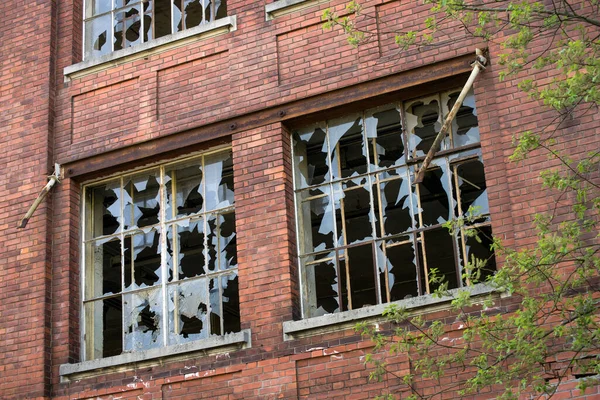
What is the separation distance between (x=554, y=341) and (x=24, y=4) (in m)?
8.55

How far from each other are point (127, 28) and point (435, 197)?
16.5 ft

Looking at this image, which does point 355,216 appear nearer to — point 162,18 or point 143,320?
point 143,320

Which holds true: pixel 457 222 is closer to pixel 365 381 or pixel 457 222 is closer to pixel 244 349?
pixel 365 381

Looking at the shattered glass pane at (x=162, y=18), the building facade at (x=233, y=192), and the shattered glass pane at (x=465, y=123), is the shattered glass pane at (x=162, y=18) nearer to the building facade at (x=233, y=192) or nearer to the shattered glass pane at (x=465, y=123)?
the building facade at (x=233, y=192)

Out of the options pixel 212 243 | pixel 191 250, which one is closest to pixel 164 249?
pixel 191 250

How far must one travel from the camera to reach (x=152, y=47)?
13.8 metres

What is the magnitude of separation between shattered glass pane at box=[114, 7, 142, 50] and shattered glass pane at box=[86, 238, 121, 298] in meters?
2.67

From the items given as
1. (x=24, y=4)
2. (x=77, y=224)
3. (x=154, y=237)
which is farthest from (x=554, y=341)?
(x=24, y=4)

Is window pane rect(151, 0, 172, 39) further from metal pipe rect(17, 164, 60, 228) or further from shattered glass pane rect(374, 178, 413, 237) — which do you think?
shattered glass pane rect(374, 178, 413, 237)

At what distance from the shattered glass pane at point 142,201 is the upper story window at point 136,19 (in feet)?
6.26

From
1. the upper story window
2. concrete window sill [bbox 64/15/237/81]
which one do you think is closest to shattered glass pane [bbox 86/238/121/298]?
concrete window sill [bbox 64/15/237/81]

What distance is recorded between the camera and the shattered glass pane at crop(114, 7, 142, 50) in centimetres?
1446

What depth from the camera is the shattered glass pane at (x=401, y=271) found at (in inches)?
468

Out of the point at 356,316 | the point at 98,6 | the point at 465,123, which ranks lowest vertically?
the point at 356,316
